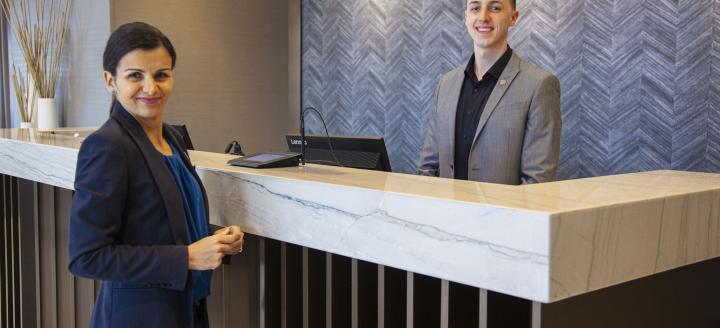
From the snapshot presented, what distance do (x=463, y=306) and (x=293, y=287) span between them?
0.57m

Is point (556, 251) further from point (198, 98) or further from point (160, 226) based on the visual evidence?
point (198, 98)

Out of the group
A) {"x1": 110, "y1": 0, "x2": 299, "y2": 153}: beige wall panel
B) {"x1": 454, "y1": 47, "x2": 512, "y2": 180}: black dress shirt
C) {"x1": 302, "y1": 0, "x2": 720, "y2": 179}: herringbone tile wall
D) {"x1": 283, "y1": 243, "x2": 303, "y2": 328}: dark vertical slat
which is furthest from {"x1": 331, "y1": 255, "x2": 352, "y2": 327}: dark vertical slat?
{"x1": 110, "y1": 0, "x2": 299, "y2": 153}: beige wall panel

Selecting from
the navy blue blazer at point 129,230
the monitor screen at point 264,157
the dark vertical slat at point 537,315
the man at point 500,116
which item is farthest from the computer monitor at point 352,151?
the dark vertical slat at point 537,315

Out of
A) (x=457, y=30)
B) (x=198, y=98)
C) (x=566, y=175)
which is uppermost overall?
(x=457, y=30)

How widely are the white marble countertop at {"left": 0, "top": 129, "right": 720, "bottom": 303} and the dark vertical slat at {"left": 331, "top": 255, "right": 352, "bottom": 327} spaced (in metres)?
0.20

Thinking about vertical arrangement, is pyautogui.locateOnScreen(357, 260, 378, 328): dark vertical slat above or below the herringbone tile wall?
below

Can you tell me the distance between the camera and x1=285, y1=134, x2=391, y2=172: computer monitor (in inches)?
109

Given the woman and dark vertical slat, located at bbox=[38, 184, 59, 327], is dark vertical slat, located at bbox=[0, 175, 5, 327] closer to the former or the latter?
dark vertical slat, located at bbox=[38, 184, 59, 327]

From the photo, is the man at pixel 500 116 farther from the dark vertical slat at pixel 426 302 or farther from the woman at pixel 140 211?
the woman at pixel 140 211

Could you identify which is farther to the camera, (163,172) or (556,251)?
(163,172)

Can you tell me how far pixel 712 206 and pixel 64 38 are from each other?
480 cm

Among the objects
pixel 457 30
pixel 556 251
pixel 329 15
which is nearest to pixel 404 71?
pixel 457 30

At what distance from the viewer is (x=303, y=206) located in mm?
1715

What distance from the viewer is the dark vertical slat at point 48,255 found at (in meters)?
2.96
